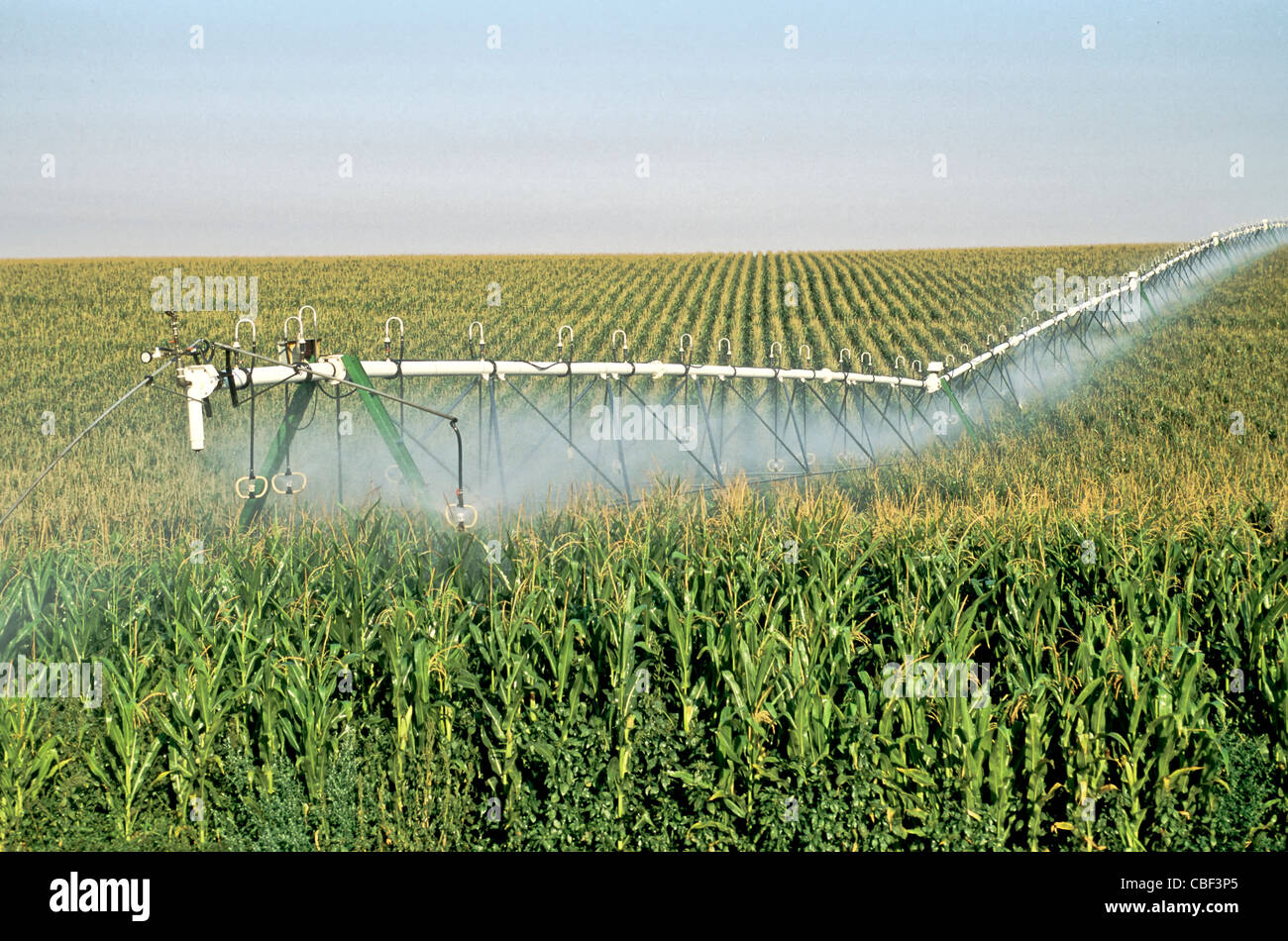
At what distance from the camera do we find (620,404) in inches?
510

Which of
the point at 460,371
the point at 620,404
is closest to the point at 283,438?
the point at 460,371

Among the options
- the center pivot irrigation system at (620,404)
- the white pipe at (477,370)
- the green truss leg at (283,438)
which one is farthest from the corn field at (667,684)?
the white pipe at (477,370)

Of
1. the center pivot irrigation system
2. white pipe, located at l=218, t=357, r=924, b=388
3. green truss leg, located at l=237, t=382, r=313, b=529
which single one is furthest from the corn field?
white pipe, located at l=218, t=357, r=924, b=388

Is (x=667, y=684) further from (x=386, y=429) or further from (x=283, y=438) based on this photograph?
(x=283, y=438)

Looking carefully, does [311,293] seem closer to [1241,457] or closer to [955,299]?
[955,299]

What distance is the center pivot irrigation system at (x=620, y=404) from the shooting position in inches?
332

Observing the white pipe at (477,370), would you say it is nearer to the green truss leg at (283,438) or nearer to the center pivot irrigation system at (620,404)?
the center pivot irrigation system at (620,404)

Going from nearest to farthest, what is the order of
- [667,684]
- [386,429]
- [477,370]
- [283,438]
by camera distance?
[667,684], [386,429], [283,438], [477,370]

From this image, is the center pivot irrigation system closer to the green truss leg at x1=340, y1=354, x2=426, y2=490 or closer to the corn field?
the green truss leg at x1=340, y1=354, x2=426, y2=490

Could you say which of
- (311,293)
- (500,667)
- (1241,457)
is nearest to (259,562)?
(500,667)

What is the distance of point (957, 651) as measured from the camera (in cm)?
557

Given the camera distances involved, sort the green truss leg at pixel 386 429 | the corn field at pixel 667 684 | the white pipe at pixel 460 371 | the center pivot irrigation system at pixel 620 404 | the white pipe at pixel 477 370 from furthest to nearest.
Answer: the green truss leg at pixel 386 429, the center pivot irrigation system at pixel 620 404, the white pipe at pixel 477 370, the white pipe at pixel 460 371, the corn field at pixel 667 684

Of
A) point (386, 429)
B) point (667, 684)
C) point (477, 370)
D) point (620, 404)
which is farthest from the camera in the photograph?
point (620, 404)

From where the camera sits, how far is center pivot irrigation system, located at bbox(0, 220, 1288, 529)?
8.43 m
